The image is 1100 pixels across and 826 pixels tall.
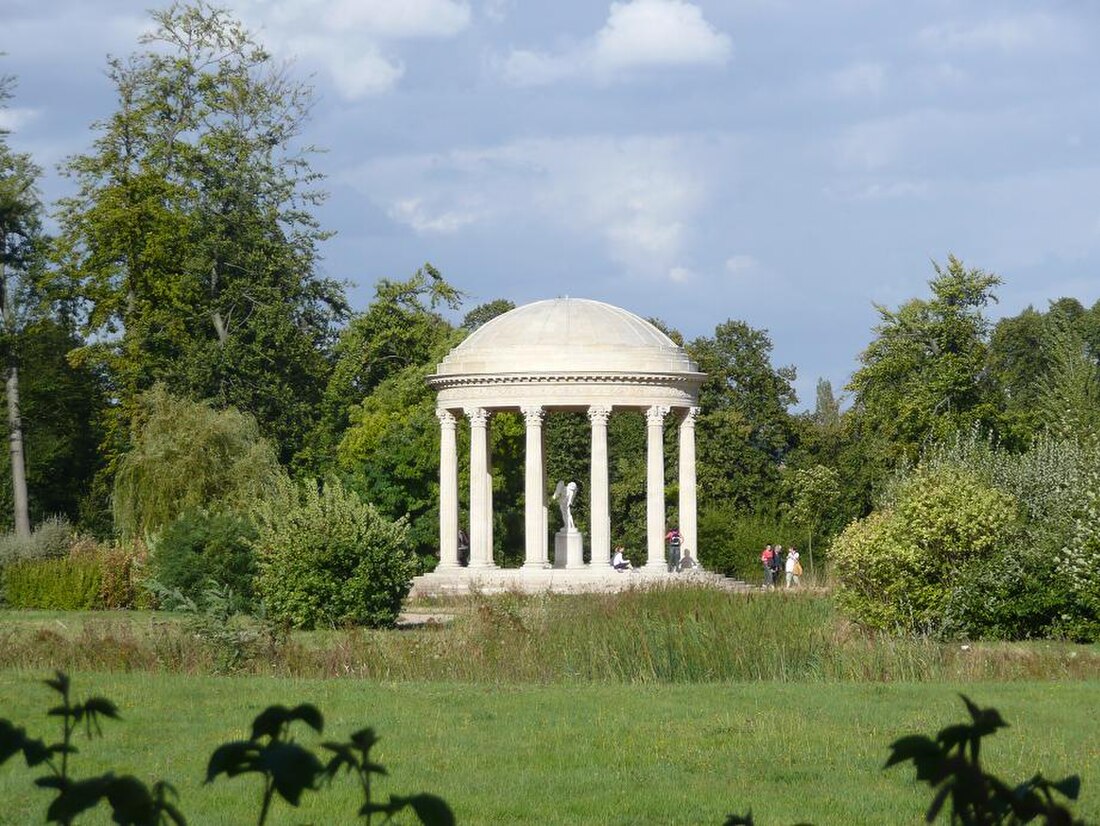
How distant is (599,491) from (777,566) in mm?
8142

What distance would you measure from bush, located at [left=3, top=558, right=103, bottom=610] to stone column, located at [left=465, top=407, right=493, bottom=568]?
1370 cm

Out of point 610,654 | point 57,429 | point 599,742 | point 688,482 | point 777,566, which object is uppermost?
point 57,429

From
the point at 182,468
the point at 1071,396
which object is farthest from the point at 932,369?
the point at 182,468

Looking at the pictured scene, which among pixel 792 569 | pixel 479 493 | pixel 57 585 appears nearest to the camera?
pixel 57 585

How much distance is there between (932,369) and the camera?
204ft

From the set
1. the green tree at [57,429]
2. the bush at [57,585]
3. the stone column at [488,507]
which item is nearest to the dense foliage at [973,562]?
the bush at [57,585]

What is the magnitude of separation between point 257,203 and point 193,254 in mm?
4192

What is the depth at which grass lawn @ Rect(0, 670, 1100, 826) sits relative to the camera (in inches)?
525

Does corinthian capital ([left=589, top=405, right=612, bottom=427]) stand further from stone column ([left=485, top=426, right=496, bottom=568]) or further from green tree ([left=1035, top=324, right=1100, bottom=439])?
green tree ([left=1035, top=324, right=1100, bottom=439])

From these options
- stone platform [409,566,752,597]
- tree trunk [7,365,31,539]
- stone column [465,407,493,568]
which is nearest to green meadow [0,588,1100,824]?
stone platform [409,566,752,597]

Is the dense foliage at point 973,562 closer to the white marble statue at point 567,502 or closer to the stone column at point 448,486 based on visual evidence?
the stone column at point 448,486

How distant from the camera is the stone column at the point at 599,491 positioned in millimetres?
52281

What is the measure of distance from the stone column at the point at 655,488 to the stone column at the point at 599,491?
1301 millimetres

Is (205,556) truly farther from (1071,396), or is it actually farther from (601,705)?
(1071,396)
